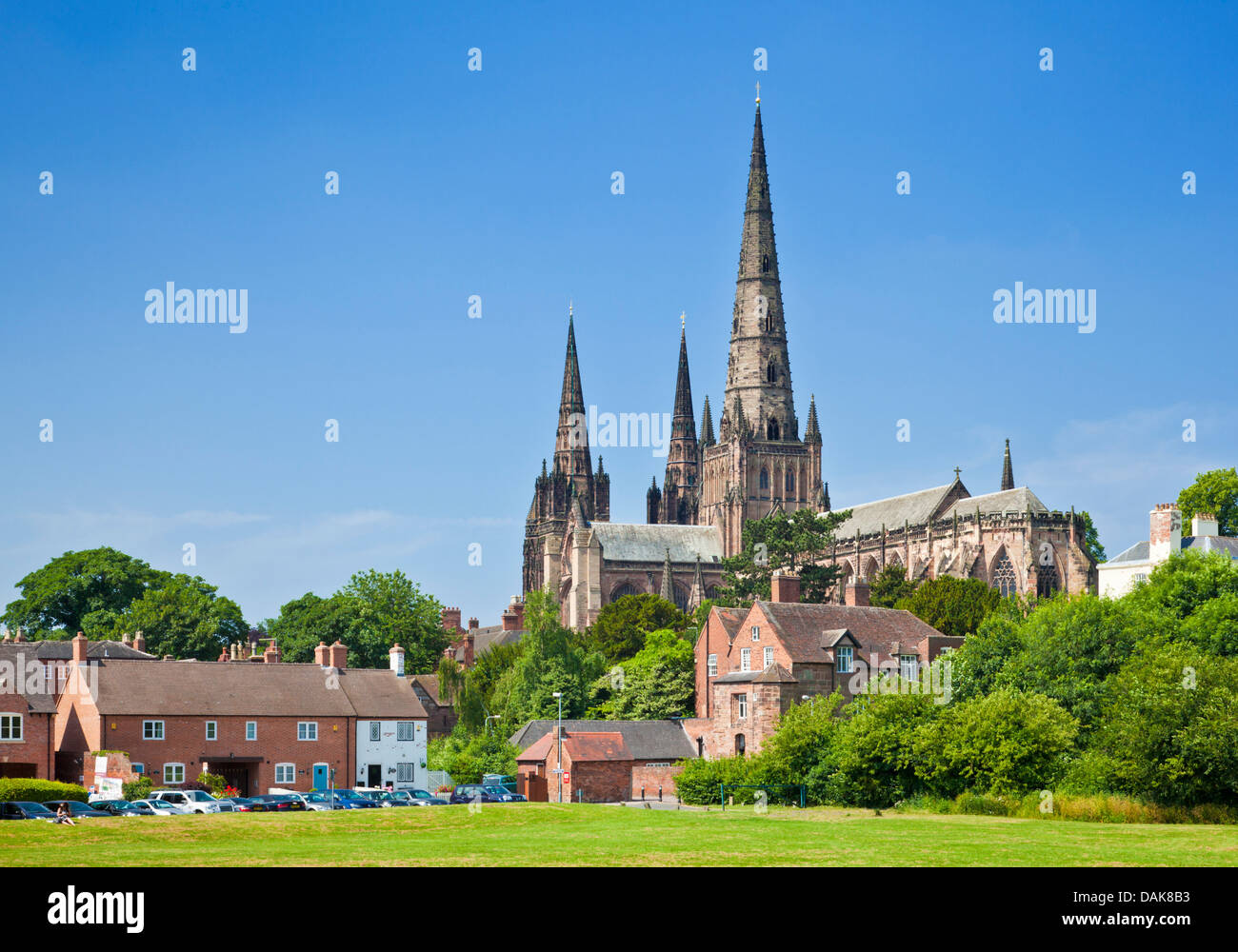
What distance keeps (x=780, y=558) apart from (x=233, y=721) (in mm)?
58469

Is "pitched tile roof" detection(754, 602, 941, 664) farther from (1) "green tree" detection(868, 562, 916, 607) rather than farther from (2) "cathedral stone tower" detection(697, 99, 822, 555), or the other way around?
(2) "cathedral stone tower" detection(697, 99, 822, 555)

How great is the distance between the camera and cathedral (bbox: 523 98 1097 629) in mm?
136375

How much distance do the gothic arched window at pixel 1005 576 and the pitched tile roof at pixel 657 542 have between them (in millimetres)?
46467

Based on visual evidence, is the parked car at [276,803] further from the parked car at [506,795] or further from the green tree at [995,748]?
the green tree at [995,748]

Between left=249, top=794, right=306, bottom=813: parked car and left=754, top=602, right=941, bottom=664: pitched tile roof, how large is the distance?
23970 mm

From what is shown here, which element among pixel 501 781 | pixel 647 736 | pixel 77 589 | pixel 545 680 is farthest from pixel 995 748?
pixel 77 589

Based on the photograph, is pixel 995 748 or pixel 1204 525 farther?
pixel 1204 525

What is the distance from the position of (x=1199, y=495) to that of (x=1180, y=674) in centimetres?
6341

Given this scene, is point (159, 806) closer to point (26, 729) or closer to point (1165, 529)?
point (26, 729)

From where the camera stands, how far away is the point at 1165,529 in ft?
244

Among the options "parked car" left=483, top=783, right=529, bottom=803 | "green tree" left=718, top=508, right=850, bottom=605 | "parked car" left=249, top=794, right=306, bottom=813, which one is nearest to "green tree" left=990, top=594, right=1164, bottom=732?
"parked car" left=483, top=783, right=529, bottom=803

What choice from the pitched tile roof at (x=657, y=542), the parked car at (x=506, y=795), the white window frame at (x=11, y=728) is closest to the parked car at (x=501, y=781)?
the parked car at (x=506, y=795)
